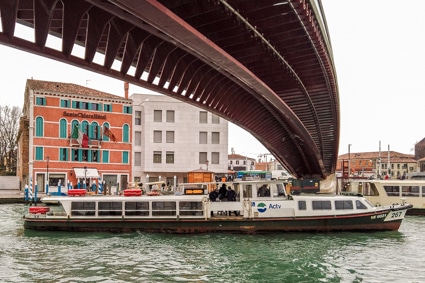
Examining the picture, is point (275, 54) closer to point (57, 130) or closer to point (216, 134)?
point (57, 130)

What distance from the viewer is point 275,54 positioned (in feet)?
60.4

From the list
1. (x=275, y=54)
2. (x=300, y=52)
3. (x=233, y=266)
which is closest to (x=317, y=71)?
A: (x=300, y=52)

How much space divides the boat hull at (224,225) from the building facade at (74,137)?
2166cm

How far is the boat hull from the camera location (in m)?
20.9

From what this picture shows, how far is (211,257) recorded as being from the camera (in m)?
15.9

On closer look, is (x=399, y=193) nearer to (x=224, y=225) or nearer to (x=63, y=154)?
(x=224, y=225)

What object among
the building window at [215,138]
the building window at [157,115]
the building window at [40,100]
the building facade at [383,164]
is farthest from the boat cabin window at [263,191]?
the building facade at [383,164]

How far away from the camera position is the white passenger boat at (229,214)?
21.0m

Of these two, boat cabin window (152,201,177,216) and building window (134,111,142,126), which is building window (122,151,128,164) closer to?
building window (134,111,142,126)

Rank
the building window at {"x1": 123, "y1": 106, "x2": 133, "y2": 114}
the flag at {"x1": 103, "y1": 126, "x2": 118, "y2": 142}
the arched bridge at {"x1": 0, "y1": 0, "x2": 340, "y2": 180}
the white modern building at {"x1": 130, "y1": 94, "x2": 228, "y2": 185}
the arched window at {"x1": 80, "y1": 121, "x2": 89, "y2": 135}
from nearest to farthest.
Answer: the arched bridge at {"x1": 0, "y1": 0, "x2": 340, "y2": 180} → the arched window at {"x1": 80, "y1": 121, "x2": 89, "y2": 135} → the flag at {"x1": 103, "y1": 126, "x2": 118, "y2": 142} → the building window at {"x1": 123, "y1": 106, "x2": 133, "y2": 114} → the white modern building at {"x1": 130, "y1": 94, "x2": 228, "y2": 185}

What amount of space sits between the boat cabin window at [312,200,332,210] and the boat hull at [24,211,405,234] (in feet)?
1.57

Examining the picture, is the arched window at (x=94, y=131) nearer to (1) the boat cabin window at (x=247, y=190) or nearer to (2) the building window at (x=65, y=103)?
A: (2) the building window at (x=65, y=103)

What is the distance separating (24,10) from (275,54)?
30.8 feet

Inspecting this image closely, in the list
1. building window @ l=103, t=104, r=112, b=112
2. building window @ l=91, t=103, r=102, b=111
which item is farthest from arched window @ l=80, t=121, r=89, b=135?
building window @ l=103, t=104, r=112, b=112
